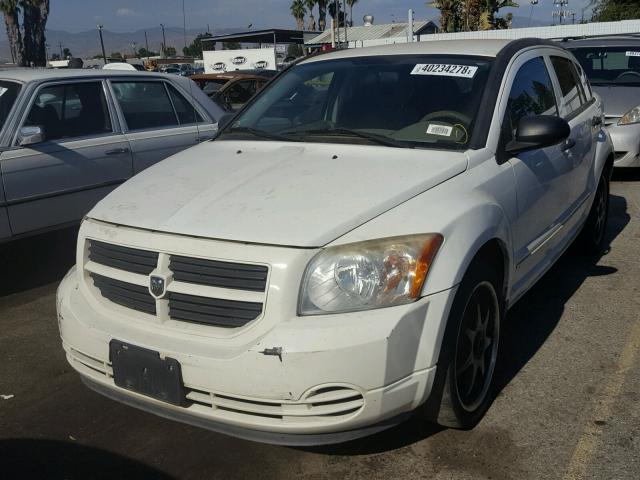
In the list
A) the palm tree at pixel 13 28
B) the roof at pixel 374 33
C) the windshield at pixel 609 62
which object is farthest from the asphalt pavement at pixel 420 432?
the roof at pixel 374 33

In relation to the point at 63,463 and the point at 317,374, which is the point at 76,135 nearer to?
the point at 63,463

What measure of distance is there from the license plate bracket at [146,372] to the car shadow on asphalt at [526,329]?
2.47ft

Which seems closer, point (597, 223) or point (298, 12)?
point (597, 223)

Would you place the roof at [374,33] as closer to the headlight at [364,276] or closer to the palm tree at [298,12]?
the palm tree at [298,12]

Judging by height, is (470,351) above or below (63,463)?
above

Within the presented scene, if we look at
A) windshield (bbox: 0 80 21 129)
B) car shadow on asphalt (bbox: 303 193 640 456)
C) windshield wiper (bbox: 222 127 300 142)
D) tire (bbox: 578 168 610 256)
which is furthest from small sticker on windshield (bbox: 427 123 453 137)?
windshield (bbox: 0 80 21 129)

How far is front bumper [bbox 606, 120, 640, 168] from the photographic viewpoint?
25.8 feet

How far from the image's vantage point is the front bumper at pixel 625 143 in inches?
309

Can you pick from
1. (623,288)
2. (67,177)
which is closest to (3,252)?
(67,177)

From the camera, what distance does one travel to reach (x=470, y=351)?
2.93 meters

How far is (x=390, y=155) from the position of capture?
320 cm

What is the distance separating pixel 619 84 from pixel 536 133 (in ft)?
20.7

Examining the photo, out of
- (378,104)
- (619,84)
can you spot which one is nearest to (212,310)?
(378,104)

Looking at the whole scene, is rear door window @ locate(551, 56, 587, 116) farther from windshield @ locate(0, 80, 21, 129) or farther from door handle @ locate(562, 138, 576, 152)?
windshield @ locate(0, 80, 21, 129)
